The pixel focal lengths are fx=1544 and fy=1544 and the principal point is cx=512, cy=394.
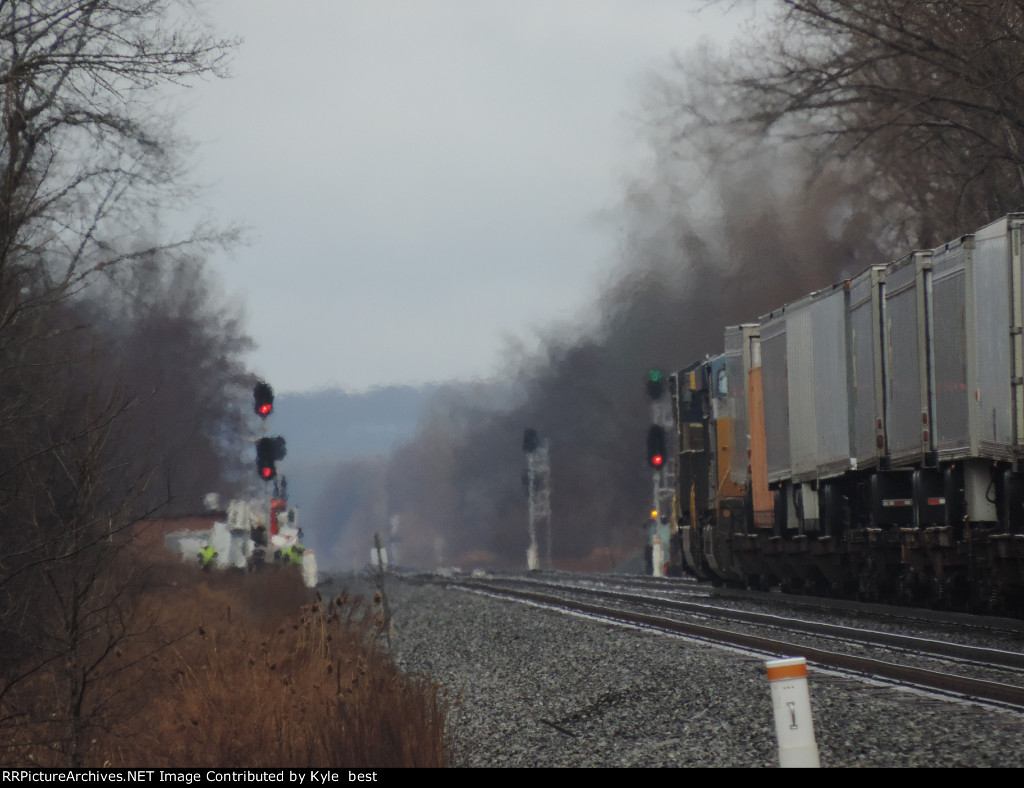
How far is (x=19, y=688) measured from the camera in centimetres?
1454

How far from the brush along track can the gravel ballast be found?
18.7 inches

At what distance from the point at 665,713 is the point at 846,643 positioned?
16.3 feet

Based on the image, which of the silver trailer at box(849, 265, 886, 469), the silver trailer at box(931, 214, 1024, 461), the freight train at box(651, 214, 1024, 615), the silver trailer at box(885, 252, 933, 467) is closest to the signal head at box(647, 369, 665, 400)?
the freight train at box(651, 214, 1024, 615)

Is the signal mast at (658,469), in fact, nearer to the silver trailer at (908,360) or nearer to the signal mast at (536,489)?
the signal mast at (536,489)

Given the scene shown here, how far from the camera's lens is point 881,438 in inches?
773

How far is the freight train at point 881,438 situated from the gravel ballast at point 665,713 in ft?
13.3

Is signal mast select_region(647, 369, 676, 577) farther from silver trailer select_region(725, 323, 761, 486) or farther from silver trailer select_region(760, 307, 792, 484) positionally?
silver trailer select_region(760, 307, 792, 484)

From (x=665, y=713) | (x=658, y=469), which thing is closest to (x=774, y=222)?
(x=658, y=469)

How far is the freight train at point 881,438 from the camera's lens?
16.4m

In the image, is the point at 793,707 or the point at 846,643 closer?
the point at 793,707

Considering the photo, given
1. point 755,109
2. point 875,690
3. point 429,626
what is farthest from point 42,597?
point 755,109

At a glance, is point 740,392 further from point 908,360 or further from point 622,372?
point 622,372

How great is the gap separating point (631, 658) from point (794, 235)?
42641 mm

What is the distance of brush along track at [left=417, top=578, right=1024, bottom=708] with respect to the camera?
11.0 meters
